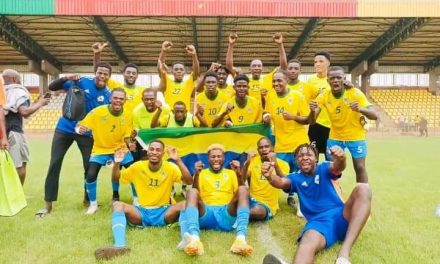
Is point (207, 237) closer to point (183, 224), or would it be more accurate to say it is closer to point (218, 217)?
point (218, 217)

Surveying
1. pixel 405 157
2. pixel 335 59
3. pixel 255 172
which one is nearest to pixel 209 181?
pixel 255 172

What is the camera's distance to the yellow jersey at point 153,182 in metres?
5.38

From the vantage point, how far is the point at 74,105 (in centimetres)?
637

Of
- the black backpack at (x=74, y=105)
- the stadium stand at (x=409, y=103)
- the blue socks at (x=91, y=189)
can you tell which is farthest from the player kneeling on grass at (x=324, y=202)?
the stadium stand at (x=409, y=103)

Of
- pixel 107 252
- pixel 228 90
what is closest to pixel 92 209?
pixel 107 252

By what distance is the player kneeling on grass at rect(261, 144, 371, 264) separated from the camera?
4.25 m

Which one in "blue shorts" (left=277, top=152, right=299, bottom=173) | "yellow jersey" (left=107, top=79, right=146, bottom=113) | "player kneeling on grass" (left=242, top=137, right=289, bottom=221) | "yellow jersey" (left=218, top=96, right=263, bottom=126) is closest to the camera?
"player kneeling on grass" (left=242, top=137, right=289, bottom=221)

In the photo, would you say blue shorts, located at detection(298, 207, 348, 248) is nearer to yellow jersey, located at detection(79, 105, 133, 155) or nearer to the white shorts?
yellow jersey, located at detection(79, 105, 133, 155)

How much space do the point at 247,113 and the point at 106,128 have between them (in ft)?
6.58

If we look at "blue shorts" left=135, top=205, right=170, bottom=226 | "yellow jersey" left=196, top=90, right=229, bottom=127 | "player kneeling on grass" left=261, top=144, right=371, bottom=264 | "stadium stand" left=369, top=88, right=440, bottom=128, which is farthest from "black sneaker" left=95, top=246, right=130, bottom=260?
"stadium stand" left=369, top=88, right=440, bottom=128

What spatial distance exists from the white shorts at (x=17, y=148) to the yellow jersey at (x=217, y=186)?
2.64 metres

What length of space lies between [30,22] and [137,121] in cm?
2217

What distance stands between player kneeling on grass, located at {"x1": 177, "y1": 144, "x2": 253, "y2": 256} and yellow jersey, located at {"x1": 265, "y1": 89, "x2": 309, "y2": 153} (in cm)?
120

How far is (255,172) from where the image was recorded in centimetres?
577
